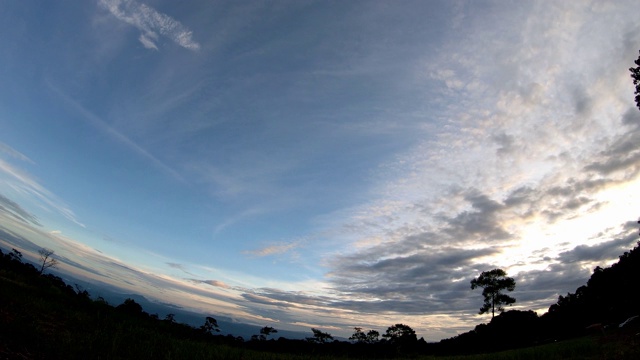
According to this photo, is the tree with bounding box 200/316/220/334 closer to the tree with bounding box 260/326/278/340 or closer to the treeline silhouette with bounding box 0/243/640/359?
the treeline silhouette with bounding box 0/243/640/359

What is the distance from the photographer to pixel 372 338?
69438 millimetres

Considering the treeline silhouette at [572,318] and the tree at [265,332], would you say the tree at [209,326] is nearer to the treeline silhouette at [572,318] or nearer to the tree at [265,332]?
the tree at [265,332]

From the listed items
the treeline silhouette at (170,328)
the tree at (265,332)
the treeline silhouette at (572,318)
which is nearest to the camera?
the treeline silhouette at (170,328)

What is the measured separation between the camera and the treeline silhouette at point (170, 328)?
800 centimetres

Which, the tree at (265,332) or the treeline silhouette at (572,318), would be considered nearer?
the treeline silhouette at (572,318)

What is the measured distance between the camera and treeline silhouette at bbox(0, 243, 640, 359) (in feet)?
26.2

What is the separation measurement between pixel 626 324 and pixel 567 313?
3837 cm

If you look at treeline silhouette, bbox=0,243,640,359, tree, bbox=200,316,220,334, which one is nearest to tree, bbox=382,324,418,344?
treeline silhouette, bbox=0,243,640,359

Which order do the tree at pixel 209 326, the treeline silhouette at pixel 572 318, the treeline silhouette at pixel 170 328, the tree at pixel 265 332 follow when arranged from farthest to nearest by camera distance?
the tree at pixel 265 332 < the tree at pixel 209 326 < the treeline silhouette at pixel 572 318 < the treeline silhouette at pixel 170 328

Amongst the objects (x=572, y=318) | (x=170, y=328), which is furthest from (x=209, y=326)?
(x=572, y=318)

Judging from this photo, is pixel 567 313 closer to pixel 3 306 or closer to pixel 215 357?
pixel 215 357

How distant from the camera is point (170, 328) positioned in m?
31.0

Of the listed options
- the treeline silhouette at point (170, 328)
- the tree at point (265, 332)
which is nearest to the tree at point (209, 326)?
the treeline silhouette at point (170, 328)

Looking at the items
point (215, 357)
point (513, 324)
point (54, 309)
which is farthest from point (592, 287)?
point (54, 309)
